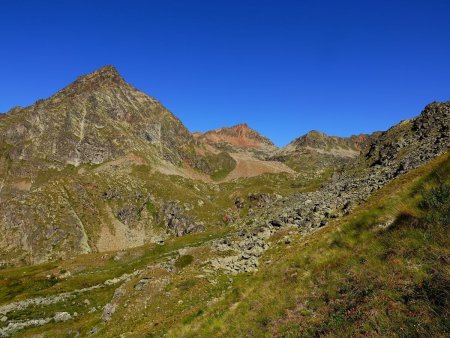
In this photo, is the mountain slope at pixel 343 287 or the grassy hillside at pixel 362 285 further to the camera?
the mountain slope at pixel 343 287

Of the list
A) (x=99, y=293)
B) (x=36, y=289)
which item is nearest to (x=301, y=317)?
(x=99, y=293)

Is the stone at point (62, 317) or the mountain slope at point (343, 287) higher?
the stone at point (62, 317)

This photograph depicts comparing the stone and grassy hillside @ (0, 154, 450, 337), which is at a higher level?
the stone

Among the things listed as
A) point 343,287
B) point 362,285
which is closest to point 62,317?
point 343,287

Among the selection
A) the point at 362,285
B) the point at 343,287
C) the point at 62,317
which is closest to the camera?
the point at 362,285

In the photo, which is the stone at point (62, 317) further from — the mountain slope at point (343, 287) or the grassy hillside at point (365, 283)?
the grassy hillside at point (365, 283)

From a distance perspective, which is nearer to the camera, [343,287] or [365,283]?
[365,283]

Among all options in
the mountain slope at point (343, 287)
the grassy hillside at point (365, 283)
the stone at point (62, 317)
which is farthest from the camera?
the stone at point (62, 317)

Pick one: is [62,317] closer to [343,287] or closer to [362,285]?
[343,287]

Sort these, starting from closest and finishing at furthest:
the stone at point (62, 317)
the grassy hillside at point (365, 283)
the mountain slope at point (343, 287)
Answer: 1. the grassy hillside at point (365, 283)
2. the mountain slope at point (343, 287)
3. the stone at point (62, 317)

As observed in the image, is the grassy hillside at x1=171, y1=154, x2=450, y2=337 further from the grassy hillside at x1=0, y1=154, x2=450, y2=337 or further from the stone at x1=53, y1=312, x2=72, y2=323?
the stone at x1=53, y1=312, x2=72, y2=323

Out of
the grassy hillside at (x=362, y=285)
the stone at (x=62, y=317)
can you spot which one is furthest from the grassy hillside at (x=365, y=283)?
the stone at (x=62, y=317)

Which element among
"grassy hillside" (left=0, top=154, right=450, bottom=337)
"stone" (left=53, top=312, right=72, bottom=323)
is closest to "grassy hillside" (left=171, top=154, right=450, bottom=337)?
"grassy hillside" (left=0, top=154, right=450, bottom=337)

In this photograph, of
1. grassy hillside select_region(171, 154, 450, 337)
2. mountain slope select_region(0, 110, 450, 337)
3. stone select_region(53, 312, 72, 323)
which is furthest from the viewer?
stone select_region(53, 312, 72, 323)
